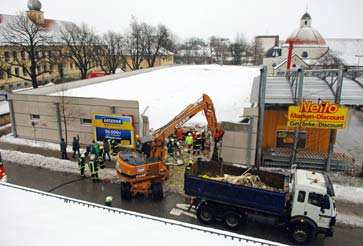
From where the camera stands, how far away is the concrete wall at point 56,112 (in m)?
19.8

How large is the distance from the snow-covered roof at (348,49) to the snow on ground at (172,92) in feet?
87.2

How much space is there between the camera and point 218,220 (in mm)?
12562

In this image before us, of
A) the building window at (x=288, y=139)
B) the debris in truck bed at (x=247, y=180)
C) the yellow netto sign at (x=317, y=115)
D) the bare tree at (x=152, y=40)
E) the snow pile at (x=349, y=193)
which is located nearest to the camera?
the debris in truck bed at (x=247, y=180)

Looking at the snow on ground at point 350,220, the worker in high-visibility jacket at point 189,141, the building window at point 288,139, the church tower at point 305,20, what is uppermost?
the church tower at point 305,20

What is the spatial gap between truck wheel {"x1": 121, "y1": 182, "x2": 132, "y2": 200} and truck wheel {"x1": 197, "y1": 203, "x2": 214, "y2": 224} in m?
3.42

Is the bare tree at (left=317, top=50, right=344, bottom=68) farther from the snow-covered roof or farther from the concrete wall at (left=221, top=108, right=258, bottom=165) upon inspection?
the concrete wall at (left=221, top=108, right=258, bottom=165)

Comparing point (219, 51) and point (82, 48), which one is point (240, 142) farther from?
point (219, 51)

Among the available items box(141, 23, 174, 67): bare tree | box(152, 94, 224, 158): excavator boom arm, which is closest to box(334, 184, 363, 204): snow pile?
box(152, 94, 224, 158): excavator boom arm

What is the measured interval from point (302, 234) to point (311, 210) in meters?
0.89

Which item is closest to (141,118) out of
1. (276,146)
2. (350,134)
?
(276,146)

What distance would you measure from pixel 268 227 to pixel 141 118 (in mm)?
10293

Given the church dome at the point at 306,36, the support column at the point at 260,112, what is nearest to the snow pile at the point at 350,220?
the support column at the point at 260,112

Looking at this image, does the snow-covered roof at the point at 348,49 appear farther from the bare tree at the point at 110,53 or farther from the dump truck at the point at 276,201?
the dump truck at the point at 276,201

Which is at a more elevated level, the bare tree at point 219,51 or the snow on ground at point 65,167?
the bare tree at point 219,51
